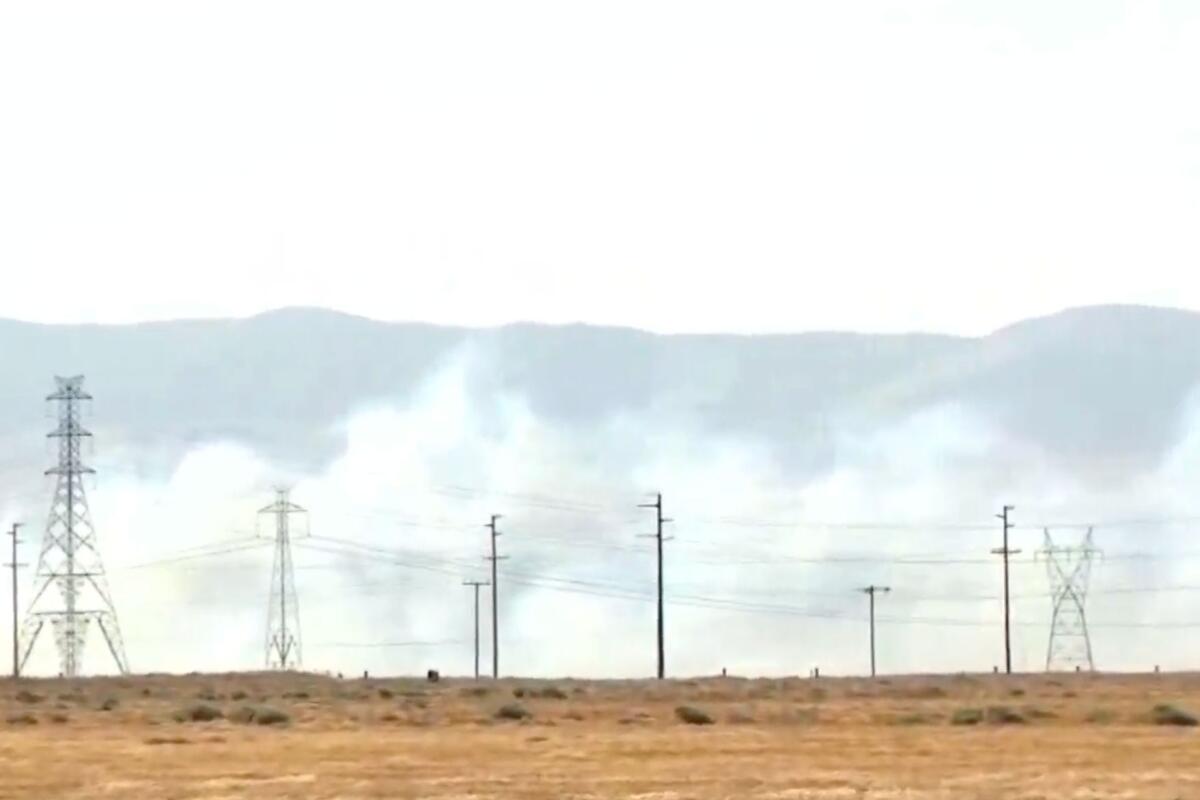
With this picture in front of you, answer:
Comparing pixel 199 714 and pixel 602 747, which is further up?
pixel 199 714

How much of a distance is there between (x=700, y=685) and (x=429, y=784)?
68409 millimetres

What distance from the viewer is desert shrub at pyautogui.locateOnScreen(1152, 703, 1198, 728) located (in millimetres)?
60219

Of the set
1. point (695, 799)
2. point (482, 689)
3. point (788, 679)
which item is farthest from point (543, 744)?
point (788, 679)

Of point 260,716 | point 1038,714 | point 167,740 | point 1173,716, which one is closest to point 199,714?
point 260,716

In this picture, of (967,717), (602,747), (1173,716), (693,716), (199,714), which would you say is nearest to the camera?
(602,747)

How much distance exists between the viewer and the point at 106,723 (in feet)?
214

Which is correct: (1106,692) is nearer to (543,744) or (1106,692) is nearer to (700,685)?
(700,685)

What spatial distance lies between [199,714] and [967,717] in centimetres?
2372

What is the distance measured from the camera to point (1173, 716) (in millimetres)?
61812

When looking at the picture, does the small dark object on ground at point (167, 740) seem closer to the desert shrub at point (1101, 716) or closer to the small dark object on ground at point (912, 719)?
the small dark object on ground at point (912, 719)

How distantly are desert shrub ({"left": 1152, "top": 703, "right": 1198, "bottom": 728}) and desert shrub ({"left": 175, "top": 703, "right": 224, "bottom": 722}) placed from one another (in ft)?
92.2

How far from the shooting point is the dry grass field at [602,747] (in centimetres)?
3934

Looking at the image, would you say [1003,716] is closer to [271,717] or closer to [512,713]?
[512,713]

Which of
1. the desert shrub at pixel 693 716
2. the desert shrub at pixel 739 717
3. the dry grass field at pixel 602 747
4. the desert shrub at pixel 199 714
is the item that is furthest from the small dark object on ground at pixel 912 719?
the desert shrub at pixel 199 714
